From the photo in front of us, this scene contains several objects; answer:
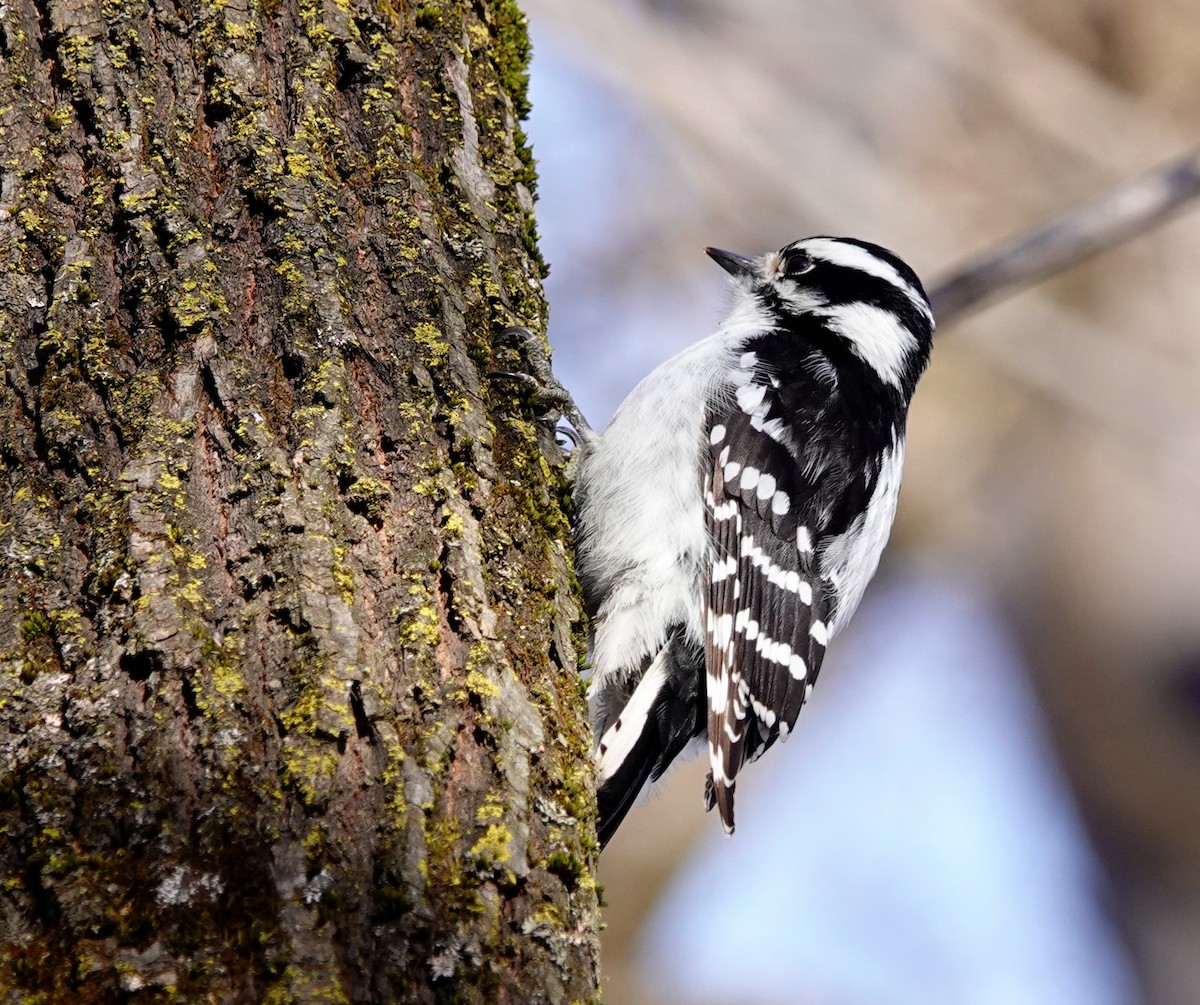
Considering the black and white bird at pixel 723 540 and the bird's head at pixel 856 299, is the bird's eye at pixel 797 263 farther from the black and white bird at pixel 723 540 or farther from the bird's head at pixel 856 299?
the black and white bird at pixel 723 540

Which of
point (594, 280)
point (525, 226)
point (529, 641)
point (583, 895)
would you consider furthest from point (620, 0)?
point (583, 895)

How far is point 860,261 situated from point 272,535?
8.73ft

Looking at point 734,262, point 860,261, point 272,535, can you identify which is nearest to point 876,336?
point 860,261

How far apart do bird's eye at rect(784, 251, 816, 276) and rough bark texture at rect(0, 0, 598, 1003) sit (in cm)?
165

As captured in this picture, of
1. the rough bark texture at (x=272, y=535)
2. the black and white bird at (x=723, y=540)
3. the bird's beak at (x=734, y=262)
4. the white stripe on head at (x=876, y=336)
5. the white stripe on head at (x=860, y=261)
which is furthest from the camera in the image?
the bird's beak at (x=734, y=262)

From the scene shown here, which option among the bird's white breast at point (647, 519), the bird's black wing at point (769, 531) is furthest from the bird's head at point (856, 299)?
the bird's white breast at point (647, 519)

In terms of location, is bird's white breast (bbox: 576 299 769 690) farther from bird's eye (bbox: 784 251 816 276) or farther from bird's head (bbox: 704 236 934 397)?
bird's eye (bbox: 784 251 816 276)

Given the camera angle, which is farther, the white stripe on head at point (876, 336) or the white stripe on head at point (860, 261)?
the white stripe on head at point (860, 261)

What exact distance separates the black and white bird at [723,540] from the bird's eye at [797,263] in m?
0.39

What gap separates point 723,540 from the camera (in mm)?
3074

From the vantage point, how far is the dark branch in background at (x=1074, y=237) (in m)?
3.28

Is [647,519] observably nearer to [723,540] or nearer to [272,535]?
[723,540]

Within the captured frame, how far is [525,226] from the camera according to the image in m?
2.62

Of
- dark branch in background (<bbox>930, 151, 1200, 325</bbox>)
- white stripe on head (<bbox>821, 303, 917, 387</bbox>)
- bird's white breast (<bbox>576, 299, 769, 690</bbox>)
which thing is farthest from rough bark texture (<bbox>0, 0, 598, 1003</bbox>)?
white stripe on head (<bbox>821, 303, 917, 387</bbox>)
